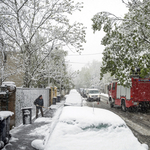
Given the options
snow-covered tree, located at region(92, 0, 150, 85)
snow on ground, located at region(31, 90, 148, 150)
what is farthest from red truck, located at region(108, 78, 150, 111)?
snow on ground, located at region(31, 90, 148, 150)

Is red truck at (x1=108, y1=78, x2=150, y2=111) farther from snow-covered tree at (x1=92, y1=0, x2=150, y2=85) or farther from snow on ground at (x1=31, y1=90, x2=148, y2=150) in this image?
snow on ground at (x1=31, y1=90, x2=148, y2=150)

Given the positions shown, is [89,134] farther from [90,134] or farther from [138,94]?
[138,94]

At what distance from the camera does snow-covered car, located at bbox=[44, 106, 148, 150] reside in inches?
136

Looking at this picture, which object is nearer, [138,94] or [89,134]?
[89,134]

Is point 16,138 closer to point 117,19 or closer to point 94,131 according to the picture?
point 94,131

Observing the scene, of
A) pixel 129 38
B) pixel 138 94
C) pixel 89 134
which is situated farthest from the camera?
pixel 138 94

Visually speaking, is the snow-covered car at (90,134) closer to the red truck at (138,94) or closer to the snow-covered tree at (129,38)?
the snow-covered tree at (129,38)

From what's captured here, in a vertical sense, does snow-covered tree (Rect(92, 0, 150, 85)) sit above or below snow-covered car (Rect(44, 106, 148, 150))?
above

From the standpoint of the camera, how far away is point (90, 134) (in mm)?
3900

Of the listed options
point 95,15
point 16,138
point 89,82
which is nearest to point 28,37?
point 95,15

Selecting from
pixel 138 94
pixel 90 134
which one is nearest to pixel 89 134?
pixel 90 134

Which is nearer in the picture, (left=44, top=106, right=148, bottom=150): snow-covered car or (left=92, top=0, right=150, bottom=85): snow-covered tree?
(left=44, top=106, right=148, bottom=150): snow-covered car

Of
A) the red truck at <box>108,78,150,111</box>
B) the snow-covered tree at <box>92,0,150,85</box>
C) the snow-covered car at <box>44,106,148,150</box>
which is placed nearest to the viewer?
the snow-covered car at <box>44,106,148,150</box>

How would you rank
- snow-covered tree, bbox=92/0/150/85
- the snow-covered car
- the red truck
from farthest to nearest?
the red truck, snow-covered tree, bbox=92/0/150/85, the snow-covered car
